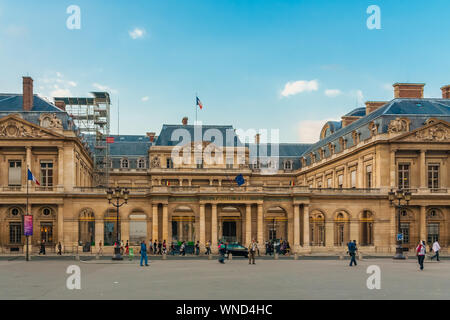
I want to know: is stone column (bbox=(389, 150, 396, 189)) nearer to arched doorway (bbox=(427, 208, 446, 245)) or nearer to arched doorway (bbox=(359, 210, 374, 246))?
arched doorway (bbox=(359, 210, 374, 246))

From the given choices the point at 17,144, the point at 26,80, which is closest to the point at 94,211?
the point at 17,144

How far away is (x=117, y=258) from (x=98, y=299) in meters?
25.8

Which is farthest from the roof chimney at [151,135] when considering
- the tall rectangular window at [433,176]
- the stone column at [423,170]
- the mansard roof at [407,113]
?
the tall rectangular window at [433,176]

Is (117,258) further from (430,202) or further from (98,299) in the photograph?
(430,202)

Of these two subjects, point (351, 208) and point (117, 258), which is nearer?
point (117, 258)

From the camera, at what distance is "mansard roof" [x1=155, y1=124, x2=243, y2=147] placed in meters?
93.2

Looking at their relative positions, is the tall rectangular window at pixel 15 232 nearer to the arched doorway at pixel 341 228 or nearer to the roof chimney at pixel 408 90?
the arched doorway at pixel 341 228

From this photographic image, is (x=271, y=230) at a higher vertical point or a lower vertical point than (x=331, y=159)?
lower

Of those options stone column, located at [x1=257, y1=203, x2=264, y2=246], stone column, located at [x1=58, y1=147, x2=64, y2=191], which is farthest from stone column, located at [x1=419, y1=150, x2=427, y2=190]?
stone column, located at [x1=58, y1=147, x2=64, y2=191]

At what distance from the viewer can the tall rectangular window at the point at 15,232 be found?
202 feet

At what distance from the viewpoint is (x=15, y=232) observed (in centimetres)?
6181

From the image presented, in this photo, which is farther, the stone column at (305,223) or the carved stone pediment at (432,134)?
the carved stone pediment at (432,134)

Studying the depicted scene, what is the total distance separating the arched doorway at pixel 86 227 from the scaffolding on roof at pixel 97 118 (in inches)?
445

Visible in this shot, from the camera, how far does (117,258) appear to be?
45906 mm
